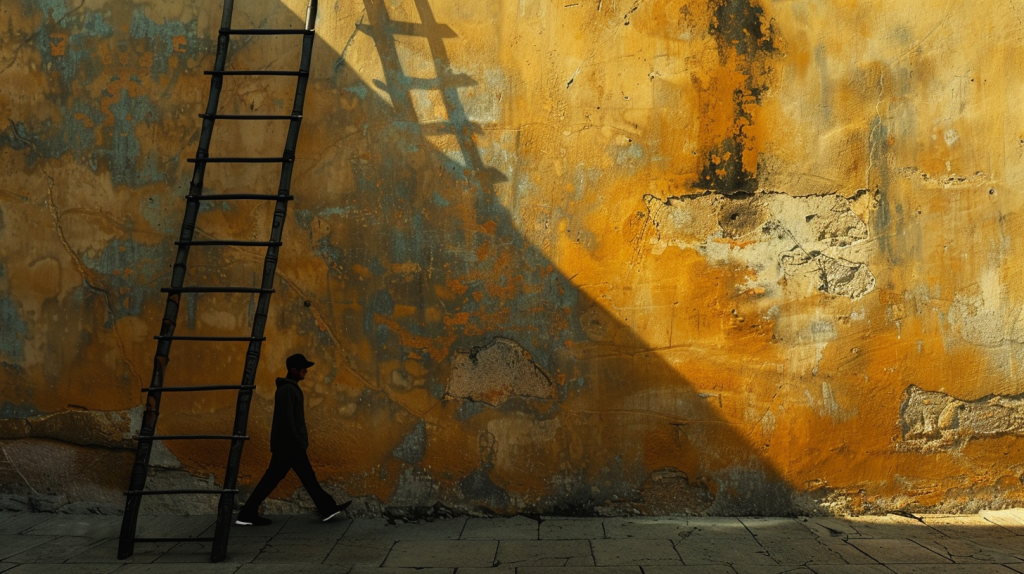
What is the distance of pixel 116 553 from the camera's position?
4.41 m

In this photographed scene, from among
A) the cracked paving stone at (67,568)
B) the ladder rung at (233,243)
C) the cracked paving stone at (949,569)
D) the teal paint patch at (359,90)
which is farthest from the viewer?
the teal paint patch at (359,90)

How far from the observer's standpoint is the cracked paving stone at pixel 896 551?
13.2 feet

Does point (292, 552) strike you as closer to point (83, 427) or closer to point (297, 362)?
point (297, 362)

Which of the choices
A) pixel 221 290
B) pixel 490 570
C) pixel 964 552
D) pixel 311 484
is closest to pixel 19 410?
pixel 221 290

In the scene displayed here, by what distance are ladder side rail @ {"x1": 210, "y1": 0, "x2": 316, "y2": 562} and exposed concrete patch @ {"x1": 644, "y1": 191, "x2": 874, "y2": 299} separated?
79.2 inches

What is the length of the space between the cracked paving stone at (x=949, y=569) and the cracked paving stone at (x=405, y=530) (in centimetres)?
216

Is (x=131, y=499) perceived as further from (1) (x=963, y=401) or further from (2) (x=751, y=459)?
(1) (x=963, y=401)

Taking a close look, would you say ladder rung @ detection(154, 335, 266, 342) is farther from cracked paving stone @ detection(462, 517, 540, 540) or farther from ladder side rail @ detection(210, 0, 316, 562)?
cracked paving stone @ detection(462, 517, 540, 540)

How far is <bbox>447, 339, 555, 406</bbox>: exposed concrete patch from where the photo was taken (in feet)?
16.2

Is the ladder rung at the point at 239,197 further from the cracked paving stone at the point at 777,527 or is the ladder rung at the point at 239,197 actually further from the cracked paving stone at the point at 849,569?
the cracked paving stone at the point at 849,569

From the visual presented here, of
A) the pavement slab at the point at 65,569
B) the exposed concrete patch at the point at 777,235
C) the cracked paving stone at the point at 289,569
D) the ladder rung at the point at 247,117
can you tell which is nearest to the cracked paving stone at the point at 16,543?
the pavement slab at the point at 65,569

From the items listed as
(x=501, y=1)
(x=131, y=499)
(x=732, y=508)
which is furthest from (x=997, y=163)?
(x=131, y=499)

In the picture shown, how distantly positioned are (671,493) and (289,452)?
6.94ft

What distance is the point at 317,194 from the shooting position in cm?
505
